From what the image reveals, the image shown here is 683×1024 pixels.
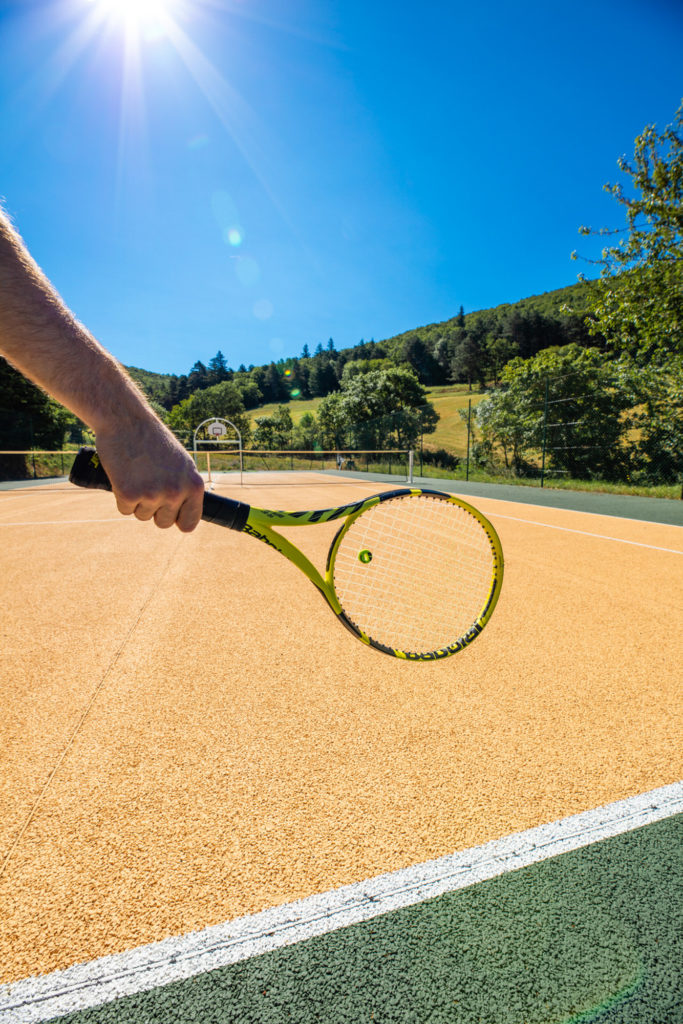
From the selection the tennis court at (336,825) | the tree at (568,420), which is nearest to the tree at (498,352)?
the tree at (568,420)

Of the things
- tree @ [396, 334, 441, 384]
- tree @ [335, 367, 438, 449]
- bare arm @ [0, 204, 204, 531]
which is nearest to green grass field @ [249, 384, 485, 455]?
tree @ [335, 367, 438, 449]

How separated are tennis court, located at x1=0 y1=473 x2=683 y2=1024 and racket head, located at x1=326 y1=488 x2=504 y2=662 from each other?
24 centimetres

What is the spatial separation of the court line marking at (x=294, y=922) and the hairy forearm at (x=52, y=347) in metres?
1.32

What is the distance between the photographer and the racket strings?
302cm

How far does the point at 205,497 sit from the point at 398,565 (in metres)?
3.14

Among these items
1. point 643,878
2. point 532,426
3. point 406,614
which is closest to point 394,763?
point 643,878

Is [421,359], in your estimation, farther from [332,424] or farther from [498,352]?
[332,424]

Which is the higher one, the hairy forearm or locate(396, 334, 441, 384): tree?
locate(396, 334, 441, 384): tree

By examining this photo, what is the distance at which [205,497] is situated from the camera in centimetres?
192

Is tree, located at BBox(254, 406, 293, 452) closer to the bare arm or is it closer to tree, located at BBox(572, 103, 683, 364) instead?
tree, located at BBox(572, 103, 683, 364)

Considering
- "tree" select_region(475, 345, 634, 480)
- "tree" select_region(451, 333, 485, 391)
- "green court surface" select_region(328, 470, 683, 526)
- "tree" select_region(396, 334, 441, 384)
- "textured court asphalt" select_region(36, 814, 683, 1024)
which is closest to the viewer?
"textured court asphalt" select_region(36, 814, 683, 1024)

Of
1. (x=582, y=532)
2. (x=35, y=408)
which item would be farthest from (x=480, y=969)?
(x=35, y=408)

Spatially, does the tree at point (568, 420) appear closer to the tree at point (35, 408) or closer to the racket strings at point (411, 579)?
the racket strings at point (411, 579)

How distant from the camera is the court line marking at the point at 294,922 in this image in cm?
120
